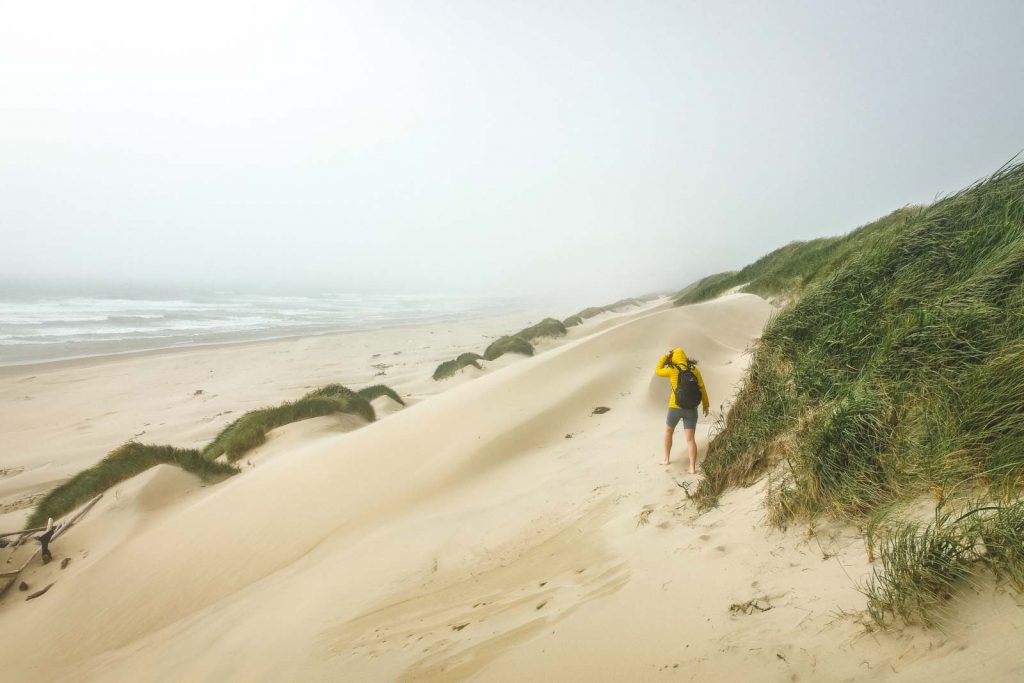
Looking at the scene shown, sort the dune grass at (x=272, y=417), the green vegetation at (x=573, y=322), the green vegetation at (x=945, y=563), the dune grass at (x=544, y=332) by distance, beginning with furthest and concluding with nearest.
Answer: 1. the green vegetation at (x=573, y=322)
2. the dune grass at (x=544, y=332)
3. the dune grass at (x=272, y=417)
4. the green vegetation at (x=945, y=563)

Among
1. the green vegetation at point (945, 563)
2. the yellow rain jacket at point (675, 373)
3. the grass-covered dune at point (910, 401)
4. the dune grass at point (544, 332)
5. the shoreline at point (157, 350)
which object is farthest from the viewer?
the dune grass at point (544, 332)

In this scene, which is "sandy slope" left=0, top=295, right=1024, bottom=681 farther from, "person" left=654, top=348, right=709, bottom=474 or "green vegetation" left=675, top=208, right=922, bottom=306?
"green vegetation" left=675, top=208, right=922, bottom=306

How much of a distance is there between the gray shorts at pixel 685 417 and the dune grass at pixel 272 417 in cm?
808

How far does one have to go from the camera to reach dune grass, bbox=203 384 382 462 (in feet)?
31.6

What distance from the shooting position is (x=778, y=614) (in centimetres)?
225

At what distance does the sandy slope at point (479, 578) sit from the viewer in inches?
86.0

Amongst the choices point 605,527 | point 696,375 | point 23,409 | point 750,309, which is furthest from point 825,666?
point 23,409

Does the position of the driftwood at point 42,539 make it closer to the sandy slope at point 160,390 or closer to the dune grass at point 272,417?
the sandy slope at point 160,390

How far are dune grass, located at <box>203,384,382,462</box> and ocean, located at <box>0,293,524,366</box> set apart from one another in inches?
772

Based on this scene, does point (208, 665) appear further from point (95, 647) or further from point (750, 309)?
point (750, 309)

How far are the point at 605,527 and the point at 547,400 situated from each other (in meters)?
5.01

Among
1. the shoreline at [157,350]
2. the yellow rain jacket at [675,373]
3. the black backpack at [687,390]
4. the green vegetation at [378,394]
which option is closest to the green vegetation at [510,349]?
the green vegetation at [378,394]

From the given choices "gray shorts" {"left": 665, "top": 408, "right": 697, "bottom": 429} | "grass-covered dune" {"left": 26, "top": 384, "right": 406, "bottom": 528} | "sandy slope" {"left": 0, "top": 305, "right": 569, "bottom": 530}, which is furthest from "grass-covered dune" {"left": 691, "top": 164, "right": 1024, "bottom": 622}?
"sandy slope" {"left": 0, "top": 305, "right": 569, "bottom": 530}

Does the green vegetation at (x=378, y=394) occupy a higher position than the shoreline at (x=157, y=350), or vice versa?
the shoreline at (x=157, y=350)
